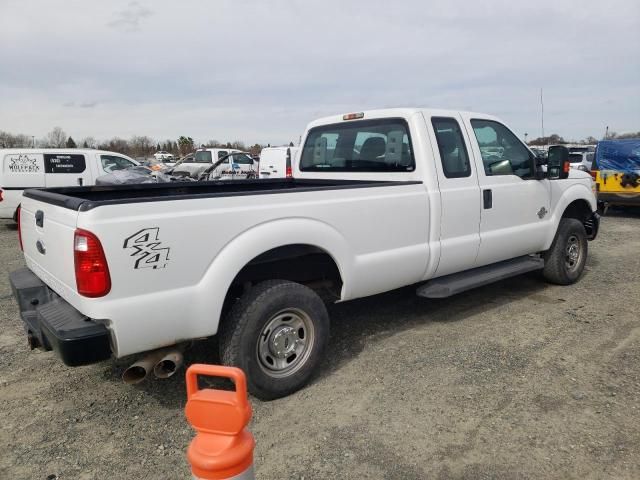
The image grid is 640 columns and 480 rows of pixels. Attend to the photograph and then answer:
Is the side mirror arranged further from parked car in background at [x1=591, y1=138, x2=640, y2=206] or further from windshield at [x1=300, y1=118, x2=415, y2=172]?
parked car in background at [x1=591, y1=138, x2=640, y2=206]

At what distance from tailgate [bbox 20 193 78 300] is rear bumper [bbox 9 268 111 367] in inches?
3.6

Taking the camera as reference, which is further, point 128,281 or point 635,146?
point 635,146

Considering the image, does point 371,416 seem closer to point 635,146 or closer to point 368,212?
point 368,212

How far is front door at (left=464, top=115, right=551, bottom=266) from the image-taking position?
4.68 meters

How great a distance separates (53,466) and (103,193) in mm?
2260

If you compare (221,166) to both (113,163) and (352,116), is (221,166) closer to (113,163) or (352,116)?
(113,163)

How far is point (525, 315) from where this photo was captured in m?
4.95

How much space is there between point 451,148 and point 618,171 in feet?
29.8

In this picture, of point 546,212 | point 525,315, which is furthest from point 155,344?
point 546,212

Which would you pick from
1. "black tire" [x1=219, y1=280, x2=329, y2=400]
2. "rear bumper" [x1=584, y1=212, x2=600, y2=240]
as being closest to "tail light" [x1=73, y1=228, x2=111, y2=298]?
"black tire" [x1=219, y1=280, x2=329, y2=400]

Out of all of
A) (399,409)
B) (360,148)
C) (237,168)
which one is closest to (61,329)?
(399,409)

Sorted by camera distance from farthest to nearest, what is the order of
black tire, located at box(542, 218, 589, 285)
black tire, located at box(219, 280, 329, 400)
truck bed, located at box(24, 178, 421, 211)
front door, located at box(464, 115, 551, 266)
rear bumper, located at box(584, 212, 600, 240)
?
rear bumper, located at box(584, 212, 600, 240) < black tire, located at box(542, 218, 589, 285) < front door, located at box(464, 115, 551, 266) < black tire, located at box(219, 280, 329, 400) < truck bed, located at box(24, 178, 421, 211)

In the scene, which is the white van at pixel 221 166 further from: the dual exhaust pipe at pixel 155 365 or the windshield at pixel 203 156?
the dual exhaust pipe at pixel 155 365

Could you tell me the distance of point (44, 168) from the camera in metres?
11.0
